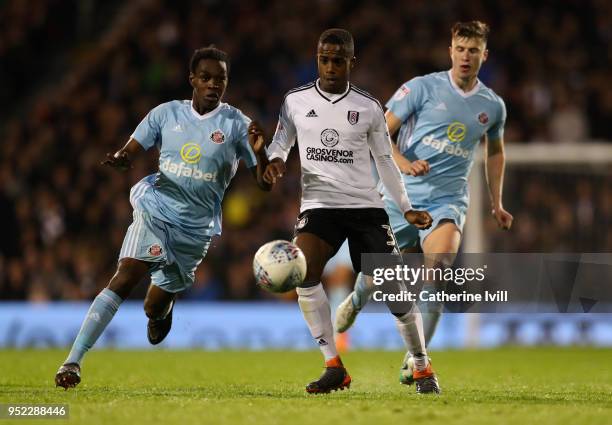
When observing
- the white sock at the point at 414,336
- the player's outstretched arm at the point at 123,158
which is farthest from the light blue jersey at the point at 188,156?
the white sock at the point at 414,336

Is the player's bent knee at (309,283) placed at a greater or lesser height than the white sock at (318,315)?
greater

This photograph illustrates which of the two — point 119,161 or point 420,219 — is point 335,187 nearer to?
point 420,219

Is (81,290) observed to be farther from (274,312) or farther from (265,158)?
(265,158)

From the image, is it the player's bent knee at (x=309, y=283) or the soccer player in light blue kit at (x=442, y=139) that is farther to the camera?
the soccer player in light blue kit at (x=442, y=139)

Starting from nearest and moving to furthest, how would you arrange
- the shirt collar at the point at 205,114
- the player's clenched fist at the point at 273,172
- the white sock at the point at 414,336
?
the player's clenched fist at the point at 273,172
the white sock at the point at 414,336
the shirt collar at the point at 205,114

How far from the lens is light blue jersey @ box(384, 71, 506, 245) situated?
8.76m

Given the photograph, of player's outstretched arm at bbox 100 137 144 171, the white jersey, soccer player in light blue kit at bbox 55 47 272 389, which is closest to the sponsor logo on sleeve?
the white jersey

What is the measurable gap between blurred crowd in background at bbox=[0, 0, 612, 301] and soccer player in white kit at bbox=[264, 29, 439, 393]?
8132 millimetres

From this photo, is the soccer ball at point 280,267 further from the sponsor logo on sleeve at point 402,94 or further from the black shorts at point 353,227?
the sponsor logo on sleeve at point 402,94

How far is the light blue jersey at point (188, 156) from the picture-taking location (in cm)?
790

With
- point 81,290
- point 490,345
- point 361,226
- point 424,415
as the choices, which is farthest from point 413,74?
point 424,415
